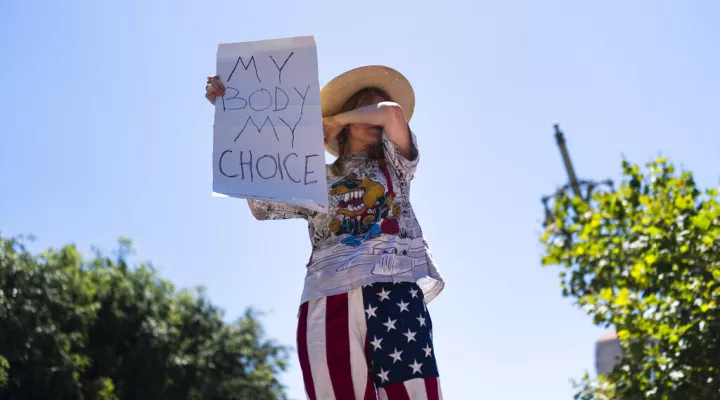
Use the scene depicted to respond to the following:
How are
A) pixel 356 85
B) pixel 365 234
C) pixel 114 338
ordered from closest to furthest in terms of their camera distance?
pixel 365 234
pixel 356 85
pixel 114 338

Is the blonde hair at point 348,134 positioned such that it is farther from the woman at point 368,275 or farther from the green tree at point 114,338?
the green tree at point 114,338

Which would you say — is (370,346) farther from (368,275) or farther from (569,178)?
(569,178)

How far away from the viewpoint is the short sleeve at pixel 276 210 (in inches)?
112

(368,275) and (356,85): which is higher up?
(356,85)

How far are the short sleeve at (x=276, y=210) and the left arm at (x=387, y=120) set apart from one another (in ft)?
1.11

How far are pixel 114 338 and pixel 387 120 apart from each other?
2016cm

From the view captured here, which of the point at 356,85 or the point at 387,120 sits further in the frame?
the point at 356,85

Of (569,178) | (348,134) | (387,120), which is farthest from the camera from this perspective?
(569,178)

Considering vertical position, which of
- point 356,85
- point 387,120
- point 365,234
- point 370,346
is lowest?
point 370,346

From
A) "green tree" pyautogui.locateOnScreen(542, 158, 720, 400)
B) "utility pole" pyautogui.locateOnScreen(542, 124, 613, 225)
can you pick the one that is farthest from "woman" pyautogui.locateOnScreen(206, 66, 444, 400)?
"utility pole" pyautogui.locateOnScreen(542, 124, 613, 225)

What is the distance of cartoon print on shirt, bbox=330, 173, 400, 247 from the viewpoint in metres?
2.67

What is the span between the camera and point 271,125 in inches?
108

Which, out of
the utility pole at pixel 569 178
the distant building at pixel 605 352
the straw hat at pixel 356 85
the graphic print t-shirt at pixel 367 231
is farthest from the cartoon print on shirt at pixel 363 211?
the distant building at pixel 605 352

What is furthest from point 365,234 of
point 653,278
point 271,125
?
point 653,278
